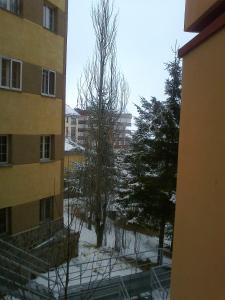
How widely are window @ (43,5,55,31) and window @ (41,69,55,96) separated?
1771 millimetres

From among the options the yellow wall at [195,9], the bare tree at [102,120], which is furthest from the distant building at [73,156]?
the yellow wall at [195,9]

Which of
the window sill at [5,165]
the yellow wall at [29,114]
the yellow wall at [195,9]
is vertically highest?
the yellow wall at [195,9]

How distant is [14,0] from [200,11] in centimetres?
1169

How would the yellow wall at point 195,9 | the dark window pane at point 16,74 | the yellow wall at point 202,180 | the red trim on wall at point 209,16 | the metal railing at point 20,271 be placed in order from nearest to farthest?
the yellow wall at point 202,180 < the red trim on wall at point 209,16 < the yellow wall at point 195,9 < the metal railing at point 20,271 < the dark window pane at point 16,74

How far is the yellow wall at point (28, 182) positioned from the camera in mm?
13375

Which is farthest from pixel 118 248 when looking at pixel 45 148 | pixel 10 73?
pixel 10 73

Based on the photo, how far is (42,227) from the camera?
597 inches

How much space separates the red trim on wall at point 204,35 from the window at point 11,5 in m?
10.9

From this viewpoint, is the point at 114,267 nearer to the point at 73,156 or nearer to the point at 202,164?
the point at 202,164

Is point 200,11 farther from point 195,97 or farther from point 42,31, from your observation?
point 42,31

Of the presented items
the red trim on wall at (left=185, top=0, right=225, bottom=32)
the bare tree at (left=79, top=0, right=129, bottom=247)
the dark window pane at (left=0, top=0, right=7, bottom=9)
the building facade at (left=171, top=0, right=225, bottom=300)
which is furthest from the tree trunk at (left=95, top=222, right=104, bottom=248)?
the red trim on wall at (left=185, top=0, right=225, bottom=32)

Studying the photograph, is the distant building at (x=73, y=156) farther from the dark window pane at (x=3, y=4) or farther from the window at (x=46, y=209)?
the dark window pane at (x=3, y=4)

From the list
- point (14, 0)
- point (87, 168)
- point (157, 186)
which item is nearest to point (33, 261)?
point (157, 186)

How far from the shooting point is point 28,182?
14445mm
